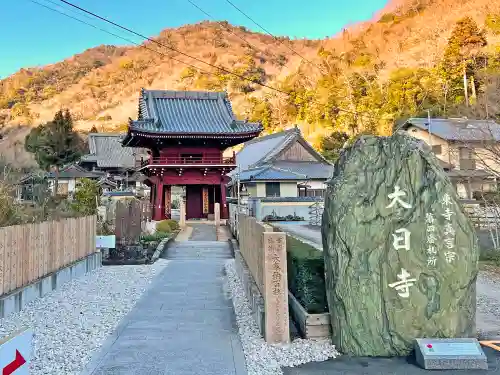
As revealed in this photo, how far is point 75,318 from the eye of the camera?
6.63 meters

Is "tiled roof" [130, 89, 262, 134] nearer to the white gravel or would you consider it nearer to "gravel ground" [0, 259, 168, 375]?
"gravel ground" [0, 259, 168, 375]

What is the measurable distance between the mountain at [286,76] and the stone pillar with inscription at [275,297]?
12097mm

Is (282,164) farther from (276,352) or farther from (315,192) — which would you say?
(276,352)

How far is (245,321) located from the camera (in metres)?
6.34

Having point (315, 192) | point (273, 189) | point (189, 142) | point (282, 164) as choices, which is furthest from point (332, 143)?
point (189, 142)

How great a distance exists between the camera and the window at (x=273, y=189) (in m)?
29.8

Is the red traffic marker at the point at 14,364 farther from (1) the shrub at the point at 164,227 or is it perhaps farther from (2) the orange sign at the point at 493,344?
(1) the shrub at the point at 164,227

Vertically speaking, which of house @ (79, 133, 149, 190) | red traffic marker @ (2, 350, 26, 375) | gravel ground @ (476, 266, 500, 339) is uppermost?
house @ (79, 133, 149, 190)

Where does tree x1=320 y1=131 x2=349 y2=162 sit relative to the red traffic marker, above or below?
above

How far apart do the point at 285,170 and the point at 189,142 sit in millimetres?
8387

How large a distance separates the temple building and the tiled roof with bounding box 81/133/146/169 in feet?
68.4

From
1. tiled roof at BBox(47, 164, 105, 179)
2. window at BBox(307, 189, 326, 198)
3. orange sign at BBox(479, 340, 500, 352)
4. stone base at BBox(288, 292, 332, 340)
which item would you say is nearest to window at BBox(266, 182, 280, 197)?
window at BBox(307, 189, 326, 198)

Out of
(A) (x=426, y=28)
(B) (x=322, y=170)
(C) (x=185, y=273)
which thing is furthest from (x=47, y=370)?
(A) (x=426, y=28)

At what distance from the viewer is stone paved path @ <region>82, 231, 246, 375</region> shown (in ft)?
14.8
